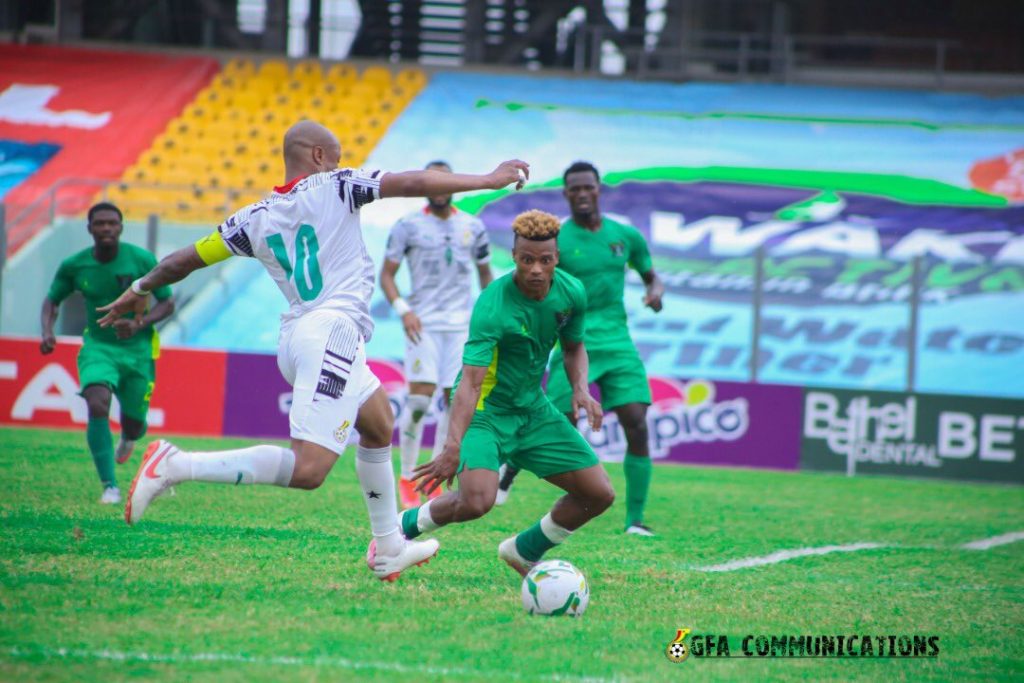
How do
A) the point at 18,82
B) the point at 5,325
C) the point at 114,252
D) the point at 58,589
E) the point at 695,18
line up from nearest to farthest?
1. the point at 58,589
2. the point at 114,252
3. the point at 5,325
4. the point at 18,82
5. the point at 695,18

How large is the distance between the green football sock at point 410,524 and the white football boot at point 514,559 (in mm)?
468

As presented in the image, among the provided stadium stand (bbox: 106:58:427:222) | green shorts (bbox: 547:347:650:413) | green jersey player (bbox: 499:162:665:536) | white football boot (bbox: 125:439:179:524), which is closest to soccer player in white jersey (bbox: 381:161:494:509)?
green jersey player (bbox: 499:162:665:536)

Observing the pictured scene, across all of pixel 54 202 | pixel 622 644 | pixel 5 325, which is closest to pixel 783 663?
pixel 622 644

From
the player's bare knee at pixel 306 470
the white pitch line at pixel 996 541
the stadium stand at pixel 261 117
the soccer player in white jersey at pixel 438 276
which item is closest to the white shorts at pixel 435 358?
the soccer player in white jersey at pixel 438 276

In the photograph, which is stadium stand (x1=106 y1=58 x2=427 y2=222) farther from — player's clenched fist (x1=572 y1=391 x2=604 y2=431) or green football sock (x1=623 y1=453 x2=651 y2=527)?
player's clenched fist (x1=572 y1=391 x2=604 y2=431)

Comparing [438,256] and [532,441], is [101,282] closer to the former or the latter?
[438,256]

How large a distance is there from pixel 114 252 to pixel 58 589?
4.51m

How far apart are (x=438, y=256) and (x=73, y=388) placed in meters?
6.31

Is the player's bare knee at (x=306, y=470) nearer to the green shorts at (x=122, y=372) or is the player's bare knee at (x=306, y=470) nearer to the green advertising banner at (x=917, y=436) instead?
the green shorts at (x=122, y=372)

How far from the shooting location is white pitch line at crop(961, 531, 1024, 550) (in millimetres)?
9102

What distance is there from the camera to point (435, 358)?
10.3 metres

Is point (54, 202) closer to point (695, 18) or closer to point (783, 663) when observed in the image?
point (783, 663)

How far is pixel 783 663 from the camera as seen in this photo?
509cm

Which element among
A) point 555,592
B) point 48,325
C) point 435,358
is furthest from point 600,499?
point 48,325
